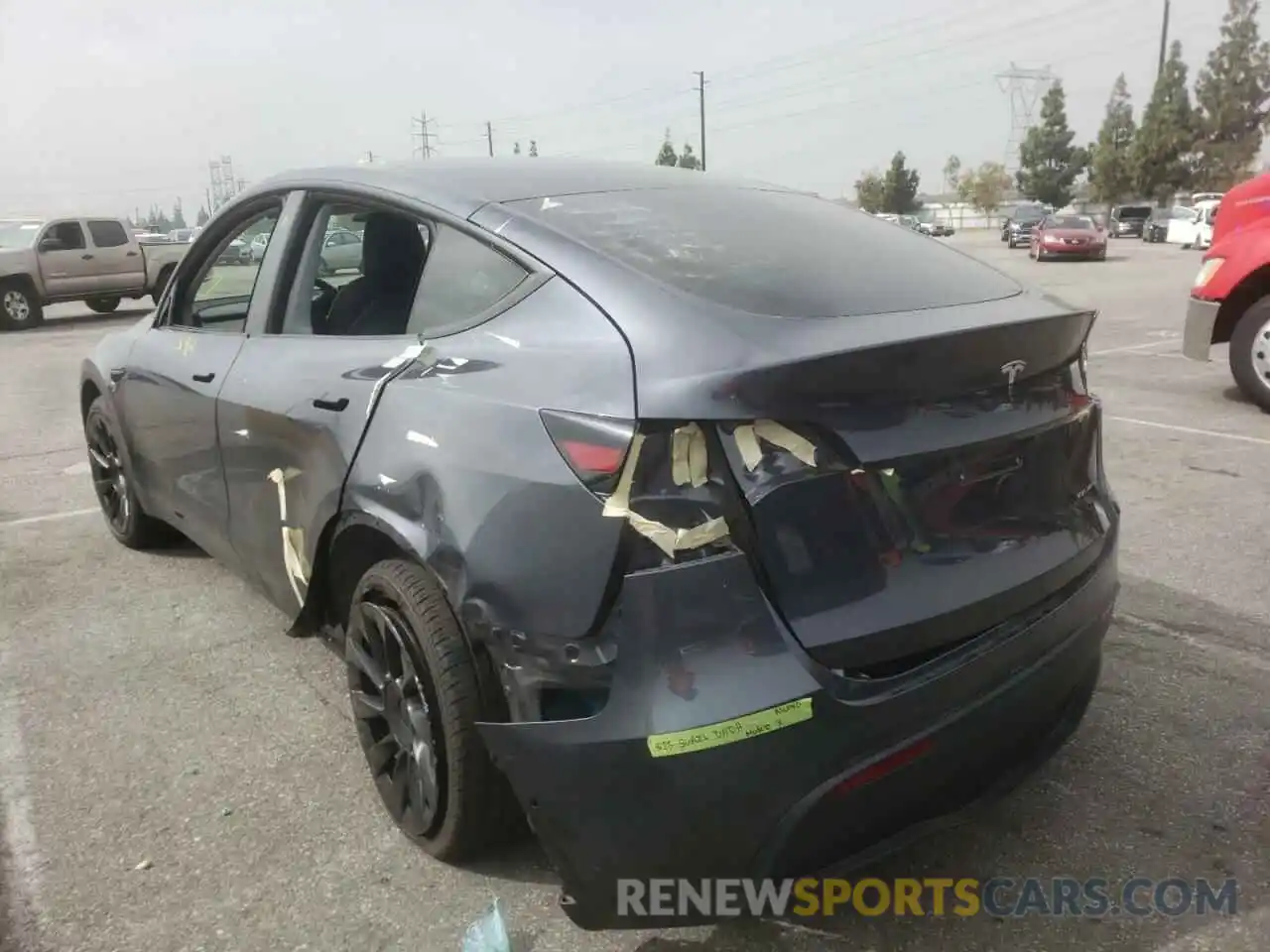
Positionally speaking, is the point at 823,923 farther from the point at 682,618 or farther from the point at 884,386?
the point at 884,386

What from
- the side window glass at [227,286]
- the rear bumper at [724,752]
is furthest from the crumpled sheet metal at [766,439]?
the side window glass at [227,286]

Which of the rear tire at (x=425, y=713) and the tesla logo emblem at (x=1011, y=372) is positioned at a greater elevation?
the tesla logo emblem at (x=1011, y=372)

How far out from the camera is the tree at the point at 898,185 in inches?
3366

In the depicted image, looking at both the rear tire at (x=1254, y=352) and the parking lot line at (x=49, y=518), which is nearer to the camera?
the parking lot line at (x=49, y=518)

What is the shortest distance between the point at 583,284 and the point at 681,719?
0.90 meters

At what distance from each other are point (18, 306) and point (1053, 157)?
259 feet

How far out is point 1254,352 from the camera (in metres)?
7.10

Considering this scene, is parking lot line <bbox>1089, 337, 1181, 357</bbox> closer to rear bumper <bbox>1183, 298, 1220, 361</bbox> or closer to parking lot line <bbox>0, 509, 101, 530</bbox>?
rear bumper <bbox>1183, 298, 1220, 361</bbox>

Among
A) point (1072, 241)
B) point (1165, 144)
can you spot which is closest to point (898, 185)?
point (1165, 144)

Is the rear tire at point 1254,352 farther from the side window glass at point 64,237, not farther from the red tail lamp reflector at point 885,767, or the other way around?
the side window glass at point 64,237

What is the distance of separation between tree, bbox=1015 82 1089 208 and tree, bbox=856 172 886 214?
11808mm

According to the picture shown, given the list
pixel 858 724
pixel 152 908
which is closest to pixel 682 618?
pixel 858 724

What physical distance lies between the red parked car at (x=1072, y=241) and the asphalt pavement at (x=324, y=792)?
26377 mm

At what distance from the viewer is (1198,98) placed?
2549 inches
